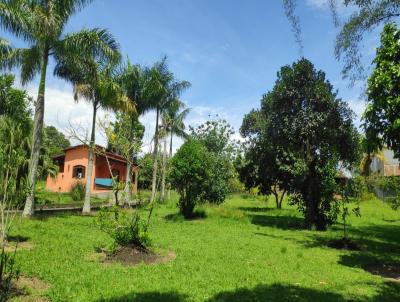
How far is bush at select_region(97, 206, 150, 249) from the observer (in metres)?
10.3

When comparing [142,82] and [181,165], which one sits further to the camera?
[142,82]

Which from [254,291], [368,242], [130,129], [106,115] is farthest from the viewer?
[368,242]

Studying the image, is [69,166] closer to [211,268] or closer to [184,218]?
[184,218]

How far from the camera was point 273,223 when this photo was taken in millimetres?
21297

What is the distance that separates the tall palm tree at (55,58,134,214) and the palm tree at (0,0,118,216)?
35.5 inches

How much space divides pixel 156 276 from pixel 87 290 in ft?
5.63

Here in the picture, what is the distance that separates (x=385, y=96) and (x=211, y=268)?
610cm

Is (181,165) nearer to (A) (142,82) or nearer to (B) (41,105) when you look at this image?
(B) (41,105)

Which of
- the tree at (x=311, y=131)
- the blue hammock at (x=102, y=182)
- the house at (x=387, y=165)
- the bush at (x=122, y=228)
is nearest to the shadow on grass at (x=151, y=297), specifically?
the bush at (x=122, y=228)

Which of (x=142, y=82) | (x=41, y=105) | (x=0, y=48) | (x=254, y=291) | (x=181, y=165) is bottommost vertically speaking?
(x=254, y=291)

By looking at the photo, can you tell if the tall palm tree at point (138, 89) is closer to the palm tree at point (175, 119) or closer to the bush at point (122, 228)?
the palm tree at point (175, 119)

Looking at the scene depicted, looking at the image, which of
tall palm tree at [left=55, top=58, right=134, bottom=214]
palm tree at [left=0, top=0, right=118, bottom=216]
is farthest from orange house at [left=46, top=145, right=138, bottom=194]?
palm tree at [left=0, top=0, right=118, bottom=216]

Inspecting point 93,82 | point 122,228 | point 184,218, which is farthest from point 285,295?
point 93,82

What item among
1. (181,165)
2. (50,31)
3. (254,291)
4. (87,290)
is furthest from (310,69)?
(87,290)
